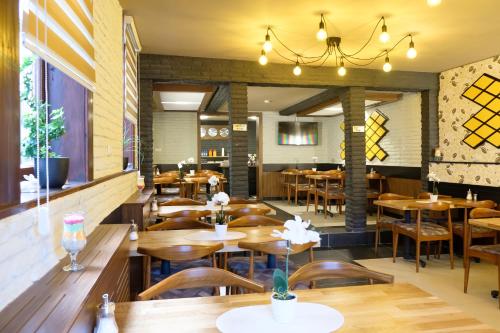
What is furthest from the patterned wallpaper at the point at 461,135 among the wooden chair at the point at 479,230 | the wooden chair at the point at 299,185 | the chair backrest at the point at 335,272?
the chair backrest at the point at 335,272

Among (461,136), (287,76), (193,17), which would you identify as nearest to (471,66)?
(461,136)

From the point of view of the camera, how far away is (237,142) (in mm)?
6090

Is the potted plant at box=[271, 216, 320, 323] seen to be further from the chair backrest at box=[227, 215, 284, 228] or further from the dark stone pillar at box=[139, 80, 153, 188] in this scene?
the dark stone pillar at box=[139, 80, 153, 188]

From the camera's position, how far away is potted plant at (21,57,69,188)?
1.75m

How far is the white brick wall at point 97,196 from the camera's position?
1.23 meters

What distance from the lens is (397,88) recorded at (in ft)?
22.5

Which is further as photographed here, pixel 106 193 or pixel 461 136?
pixel 461 136

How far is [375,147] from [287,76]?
431 centimetres

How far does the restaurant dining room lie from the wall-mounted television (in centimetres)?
131

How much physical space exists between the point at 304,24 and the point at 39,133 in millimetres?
3552

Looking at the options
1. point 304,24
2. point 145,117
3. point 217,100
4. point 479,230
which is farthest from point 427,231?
point 217,100

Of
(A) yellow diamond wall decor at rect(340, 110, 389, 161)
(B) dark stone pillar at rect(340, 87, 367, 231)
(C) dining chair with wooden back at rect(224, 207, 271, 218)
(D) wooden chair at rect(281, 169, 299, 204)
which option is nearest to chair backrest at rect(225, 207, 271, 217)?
(C) dining chair with wooden back at rect(224, 207, 271, 218)

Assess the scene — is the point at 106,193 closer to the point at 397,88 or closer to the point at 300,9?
the point at 300,9

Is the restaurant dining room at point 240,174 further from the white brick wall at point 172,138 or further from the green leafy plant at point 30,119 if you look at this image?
the white brick wall at point 172,138
